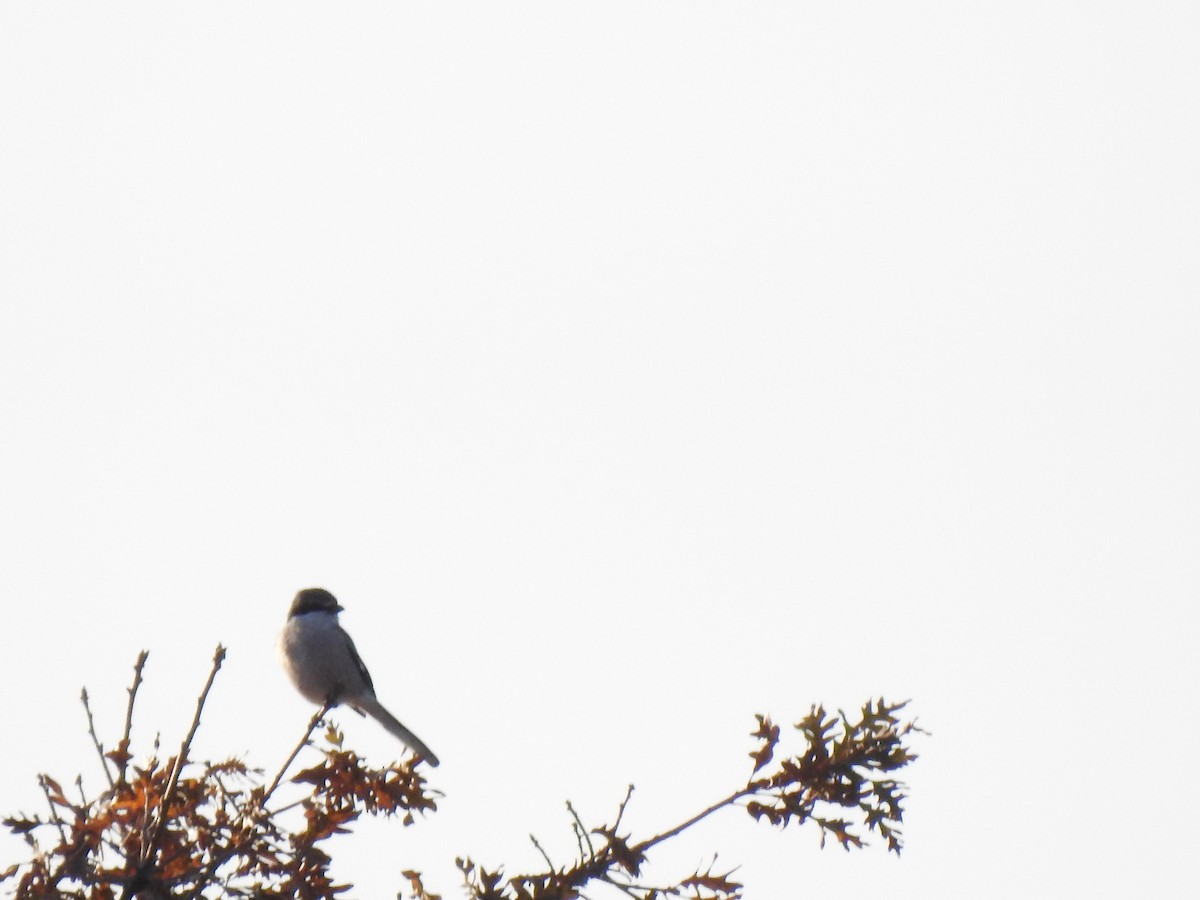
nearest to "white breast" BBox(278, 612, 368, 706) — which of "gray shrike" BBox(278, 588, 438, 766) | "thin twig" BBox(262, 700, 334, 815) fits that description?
"gray shrike" BBox(278, 588, 438, 766)

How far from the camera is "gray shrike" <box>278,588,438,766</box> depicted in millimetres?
9508

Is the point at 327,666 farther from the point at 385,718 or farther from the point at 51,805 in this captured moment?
the point at 51,805

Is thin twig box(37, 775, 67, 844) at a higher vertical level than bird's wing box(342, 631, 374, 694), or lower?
lower

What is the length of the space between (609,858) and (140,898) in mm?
1538

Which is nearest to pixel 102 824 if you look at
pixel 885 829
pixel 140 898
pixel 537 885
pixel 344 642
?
pixel 140 898

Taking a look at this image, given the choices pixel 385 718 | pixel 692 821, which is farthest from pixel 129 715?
pixel 385 718

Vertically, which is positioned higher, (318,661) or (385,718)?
(318,661)

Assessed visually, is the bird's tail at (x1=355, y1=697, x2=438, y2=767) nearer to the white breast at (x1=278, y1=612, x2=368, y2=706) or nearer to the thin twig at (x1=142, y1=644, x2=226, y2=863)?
the white breast at (x1=278, y1=612, x2=368, y2=706)

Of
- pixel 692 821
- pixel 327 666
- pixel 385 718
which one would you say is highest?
pixel 327 666

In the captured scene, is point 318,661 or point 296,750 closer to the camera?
point 296,750

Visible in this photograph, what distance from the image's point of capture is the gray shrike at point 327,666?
951cm

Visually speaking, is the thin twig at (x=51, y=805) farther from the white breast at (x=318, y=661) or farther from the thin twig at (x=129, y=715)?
the white breast at (x=318, y=661)

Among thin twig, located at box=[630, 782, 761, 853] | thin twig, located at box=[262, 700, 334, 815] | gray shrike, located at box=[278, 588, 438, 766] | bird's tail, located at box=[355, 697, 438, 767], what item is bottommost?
thin twig, located at box=[630, 782, 761, 853]

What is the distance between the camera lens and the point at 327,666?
9.62 metres
